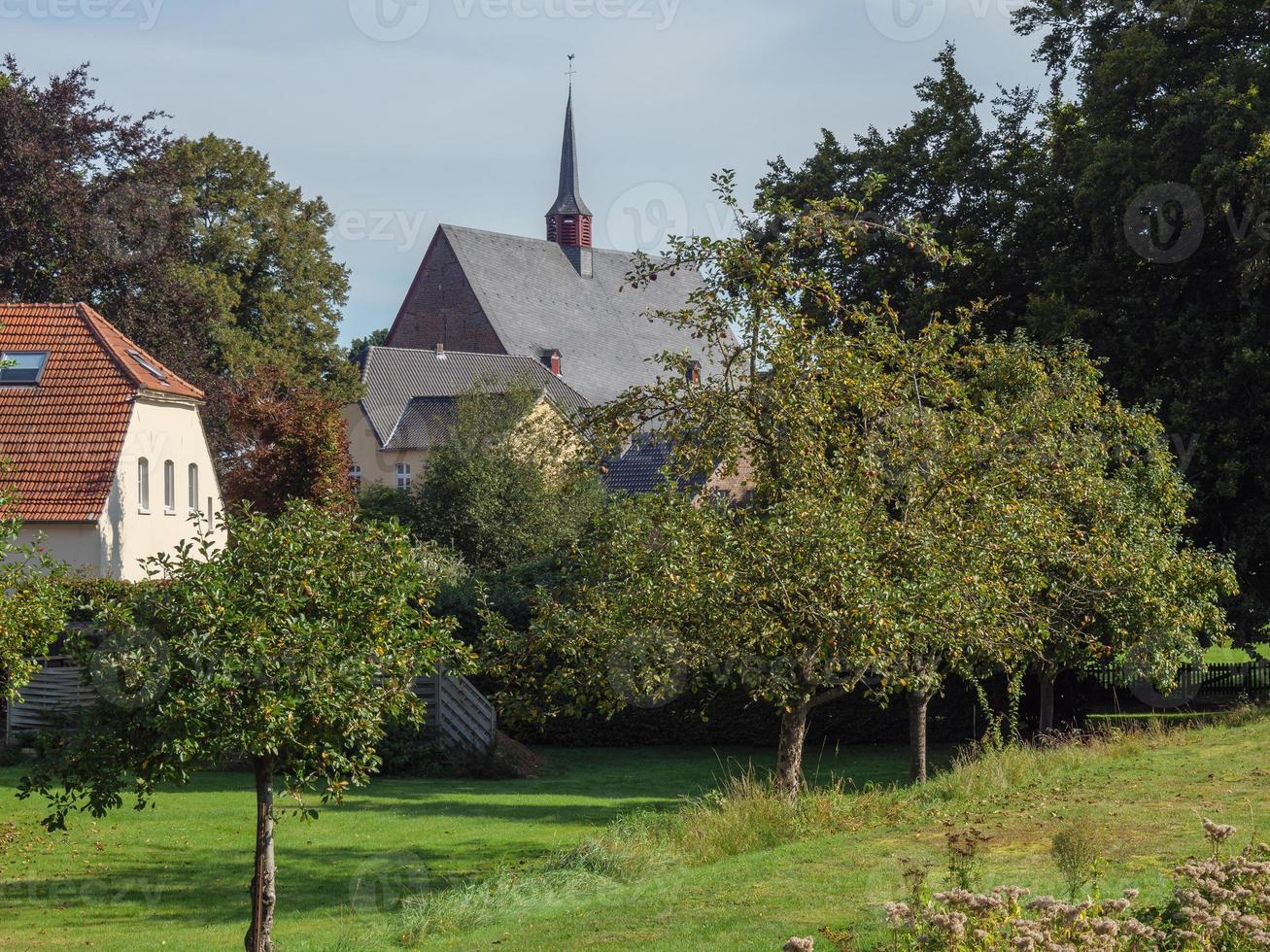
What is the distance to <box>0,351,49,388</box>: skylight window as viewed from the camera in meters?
29.4

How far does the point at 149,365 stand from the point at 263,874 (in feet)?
79.3

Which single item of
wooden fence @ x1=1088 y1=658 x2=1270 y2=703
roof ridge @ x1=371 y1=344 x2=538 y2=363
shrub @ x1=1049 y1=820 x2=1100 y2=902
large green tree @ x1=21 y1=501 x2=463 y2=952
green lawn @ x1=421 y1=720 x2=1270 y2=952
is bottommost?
wooden fence @ x1=1088 y1=658 x2=1270 y2=703

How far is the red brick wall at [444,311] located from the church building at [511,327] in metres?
0.05

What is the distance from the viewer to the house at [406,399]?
5681cm

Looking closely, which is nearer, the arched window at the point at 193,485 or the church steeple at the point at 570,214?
the arched window at the point at 193,485

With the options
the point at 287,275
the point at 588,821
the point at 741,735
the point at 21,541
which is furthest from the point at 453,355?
the point at 588,821

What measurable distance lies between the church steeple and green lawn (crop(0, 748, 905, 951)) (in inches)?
2304

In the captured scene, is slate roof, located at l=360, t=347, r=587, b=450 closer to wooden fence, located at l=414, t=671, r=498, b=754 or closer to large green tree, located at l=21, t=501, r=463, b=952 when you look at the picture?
wooden fence, located at l=414, t=671, r=498, b=754

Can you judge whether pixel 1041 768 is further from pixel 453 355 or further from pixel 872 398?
pixel 453 355

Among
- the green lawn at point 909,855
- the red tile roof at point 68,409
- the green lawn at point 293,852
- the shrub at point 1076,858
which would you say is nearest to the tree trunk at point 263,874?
the green lawn at point 293,852

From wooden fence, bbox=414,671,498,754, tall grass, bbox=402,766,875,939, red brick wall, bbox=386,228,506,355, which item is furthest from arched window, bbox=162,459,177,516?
red brick wall, bbox=386,228,506,355

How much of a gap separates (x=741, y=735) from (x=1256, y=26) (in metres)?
16.6

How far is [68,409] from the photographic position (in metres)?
29.3

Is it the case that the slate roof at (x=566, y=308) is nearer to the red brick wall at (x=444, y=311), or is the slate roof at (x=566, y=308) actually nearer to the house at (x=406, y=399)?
the red brick wall at (x=444, y=311)
